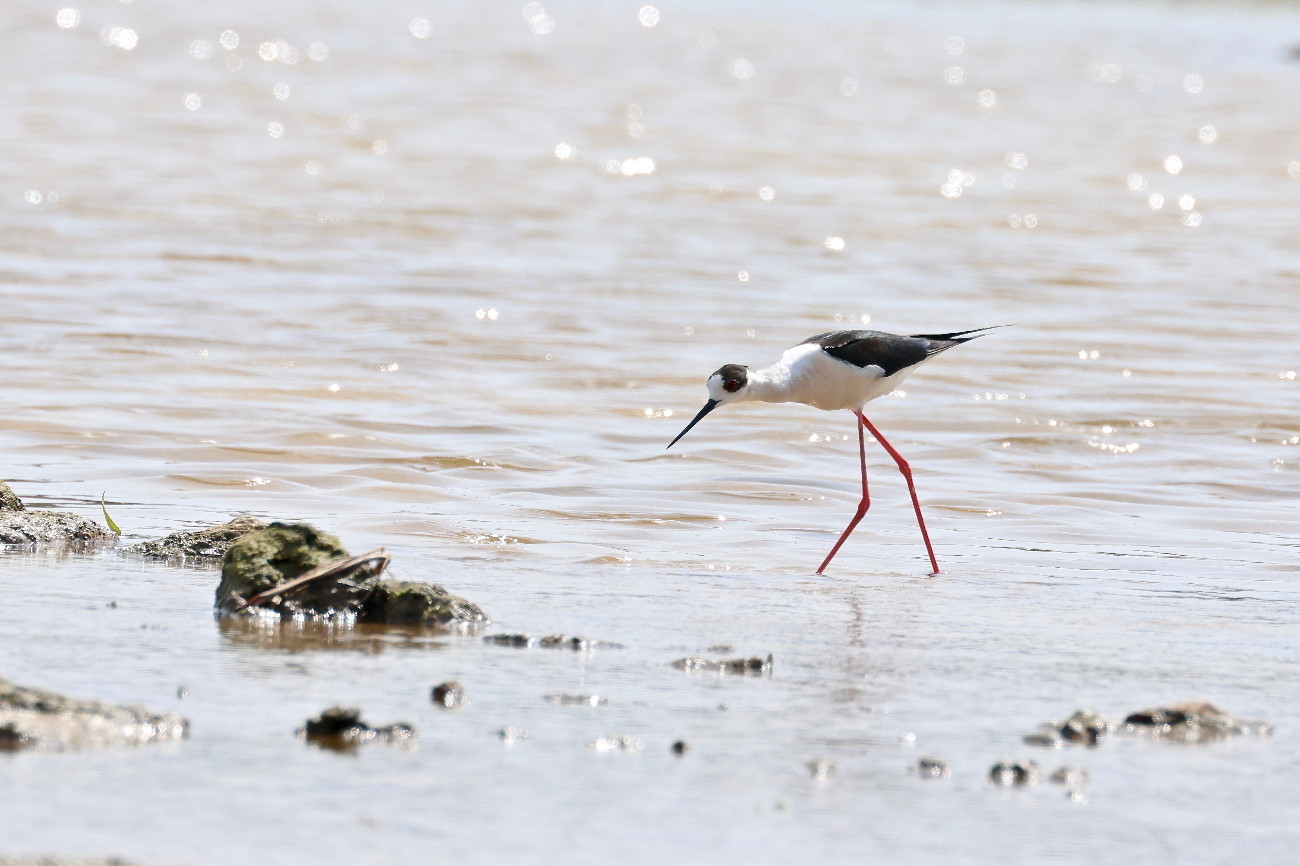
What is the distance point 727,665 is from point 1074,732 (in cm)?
97

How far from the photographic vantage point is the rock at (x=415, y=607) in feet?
18.0

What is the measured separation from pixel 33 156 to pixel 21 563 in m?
13.2

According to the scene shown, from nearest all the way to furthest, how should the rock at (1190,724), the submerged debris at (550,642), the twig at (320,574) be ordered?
1. the rock at (1190,724)
2. the submerged debris at (550,642)
3. the twig at (320,574)

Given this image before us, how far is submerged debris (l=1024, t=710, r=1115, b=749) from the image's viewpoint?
452cm

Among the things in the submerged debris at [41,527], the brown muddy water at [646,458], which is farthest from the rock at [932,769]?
the submerged debris at [41,527]

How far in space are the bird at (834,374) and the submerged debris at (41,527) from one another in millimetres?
2315

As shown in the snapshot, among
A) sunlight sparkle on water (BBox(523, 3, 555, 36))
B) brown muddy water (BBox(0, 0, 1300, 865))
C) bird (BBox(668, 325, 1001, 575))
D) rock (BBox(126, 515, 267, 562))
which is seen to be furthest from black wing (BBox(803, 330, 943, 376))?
sunlight sparkle on water (BBox(523, 3, 555, 36))

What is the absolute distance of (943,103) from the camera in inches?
1073

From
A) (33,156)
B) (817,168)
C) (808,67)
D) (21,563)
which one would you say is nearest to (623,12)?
(808,67)

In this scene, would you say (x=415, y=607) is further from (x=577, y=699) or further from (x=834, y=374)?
(x=834, y=374)

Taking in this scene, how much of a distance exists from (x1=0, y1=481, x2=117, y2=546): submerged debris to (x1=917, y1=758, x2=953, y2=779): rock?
126 inches

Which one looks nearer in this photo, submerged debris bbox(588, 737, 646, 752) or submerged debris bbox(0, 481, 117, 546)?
submerged debris bbox(588, 737, 646, 752)

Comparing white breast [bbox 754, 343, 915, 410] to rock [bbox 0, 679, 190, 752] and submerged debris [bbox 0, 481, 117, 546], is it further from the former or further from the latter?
rock [bbox 0, 679, 190, 752]

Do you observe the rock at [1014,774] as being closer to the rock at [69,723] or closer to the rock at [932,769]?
the rock at [932,769]
